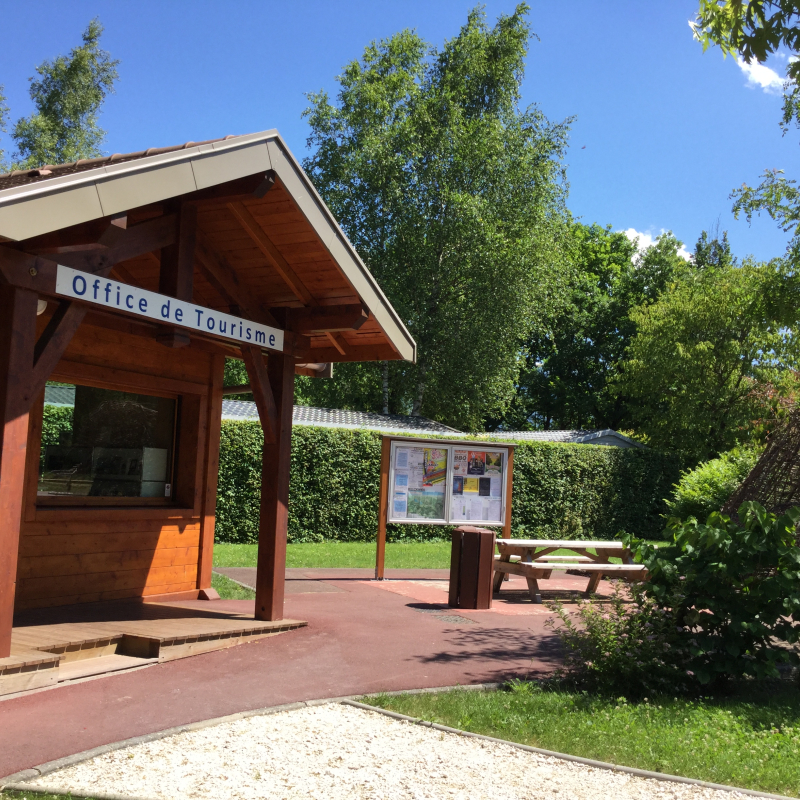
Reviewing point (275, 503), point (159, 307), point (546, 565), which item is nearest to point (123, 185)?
point (159, 307)


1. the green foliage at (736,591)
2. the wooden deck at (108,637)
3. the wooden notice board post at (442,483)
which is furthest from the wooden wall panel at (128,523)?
the green foliage at (736,591)

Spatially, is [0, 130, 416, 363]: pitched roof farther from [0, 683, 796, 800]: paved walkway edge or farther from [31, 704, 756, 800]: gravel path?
[31, 704, 756, 800]: gravel path

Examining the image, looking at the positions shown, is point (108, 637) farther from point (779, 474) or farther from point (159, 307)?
point (779, 474)

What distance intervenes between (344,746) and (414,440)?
8.18 m

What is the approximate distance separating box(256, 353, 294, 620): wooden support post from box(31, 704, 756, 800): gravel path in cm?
313

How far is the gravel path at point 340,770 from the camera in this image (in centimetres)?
432

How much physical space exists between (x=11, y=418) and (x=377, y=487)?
14333 millimetres

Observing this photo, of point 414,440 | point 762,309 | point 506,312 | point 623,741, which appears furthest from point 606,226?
point 623,741

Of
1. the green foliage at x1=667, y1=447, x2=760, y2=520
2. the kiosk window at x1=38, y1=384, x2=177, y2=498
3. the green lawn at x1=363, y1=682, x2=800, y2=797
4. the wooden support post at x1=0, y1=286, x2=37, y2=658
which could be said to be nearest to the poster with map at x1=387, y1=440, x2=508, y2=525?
the kiosk window at x1=38, y1=384, x2=177, y2=498

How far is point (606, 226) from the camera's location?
168 ft

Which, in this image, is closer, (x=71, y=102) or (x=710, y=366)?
(x=710, y=366)

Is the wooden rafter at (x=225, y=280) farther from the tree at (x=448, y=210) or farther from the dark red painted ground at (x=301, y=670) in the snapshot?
the tree at (x=448, y=210)

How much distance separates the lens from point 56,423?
28.8ft

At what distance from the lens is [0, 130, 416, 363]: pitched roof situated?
19.0 feet
